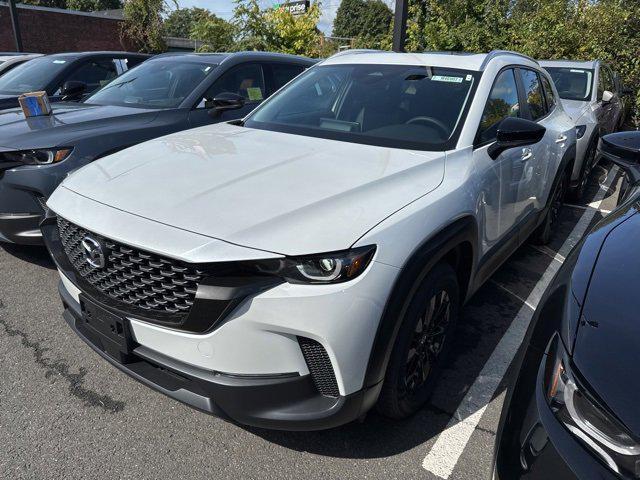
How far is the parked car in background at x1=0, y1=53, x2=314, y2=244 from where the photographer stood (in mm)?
3443

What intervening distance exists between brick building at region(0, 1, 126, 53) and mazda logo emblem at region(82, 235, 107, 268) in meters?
24.4

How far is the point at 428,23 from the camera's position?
12.7 meters

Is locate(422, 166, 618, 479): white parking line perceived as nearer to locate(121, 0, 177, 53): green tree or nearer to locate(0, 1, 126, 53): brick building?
locate(121, 0, 177, 53): green tree

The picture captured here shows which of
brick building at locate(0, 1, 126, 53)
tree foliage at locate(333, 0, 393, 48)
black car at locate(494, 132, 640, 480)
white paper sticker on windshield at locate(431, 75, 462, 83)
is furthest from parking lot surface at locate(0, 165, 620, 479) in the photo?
tree foliage at locate(333, 0, 393, 48)

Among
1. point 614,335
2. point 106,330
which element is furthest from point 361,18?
point 614,335

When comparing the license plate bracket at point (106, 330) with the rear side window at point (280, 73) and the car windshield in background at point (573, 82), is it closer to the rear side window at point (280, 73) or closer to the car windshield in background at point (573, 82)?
the rear side window at point (280, 73)

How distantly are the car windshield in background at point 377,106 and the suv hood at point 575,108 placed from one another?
364 centimetres

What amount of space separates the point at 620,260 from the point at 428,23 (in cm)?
1262

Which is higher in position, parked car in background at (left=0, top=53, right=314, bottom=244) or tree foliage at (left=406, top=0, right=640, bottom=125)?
tree foliage at (left=406, top=0, right=640, bottom=125)

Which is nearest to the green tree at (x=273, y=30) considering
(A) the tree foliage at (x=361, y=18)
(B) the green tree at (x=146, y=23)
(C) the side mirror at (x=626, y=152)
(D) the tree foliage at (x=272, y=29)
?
(D) the tree foliage at (x=272, y=29)

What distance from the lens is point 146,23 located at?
20.8 meters

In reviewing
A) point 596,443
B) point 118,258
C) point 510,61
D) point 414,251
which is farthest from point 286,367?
point 510,61

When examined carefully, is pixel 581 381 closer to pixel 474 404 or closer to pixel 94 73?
pixel 474 404

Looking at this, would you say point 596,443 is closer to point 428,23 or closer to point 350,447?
point 350,447
